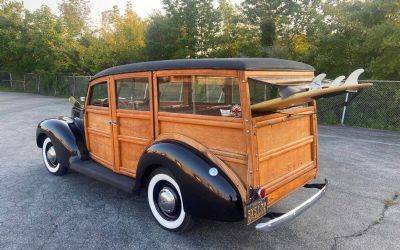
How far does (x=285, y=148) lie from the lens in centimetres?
337

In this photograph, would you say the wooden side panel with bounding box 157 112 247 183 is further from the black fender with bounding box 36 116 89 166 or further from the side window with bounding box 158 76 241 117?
the black fender with bounding box 36 116 89 166

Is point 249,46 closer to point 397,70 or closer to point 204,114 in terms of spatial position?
point 397,70

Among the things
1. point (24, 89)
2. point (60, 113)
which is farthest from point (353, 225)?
point (24, 89)

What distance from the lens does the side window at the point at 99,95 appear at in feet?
14.5

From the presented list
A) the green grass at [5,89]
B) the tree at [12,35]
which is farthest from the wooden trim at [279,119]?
the green grass at [5,89]

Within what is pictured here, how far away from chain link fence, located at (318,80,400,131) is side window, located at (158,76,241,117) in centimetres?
648

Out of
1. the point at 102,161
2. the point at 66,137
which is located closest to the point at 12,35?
the point at 66,137

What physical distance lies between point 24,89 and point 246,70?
84.9 ft

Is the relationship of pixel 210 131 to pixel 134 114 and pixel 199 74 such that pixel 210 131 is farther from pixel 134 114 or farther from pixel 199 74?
pixel 134 114

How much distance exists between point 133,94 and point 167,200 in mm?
1384

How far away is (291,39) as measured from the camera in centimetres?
1434

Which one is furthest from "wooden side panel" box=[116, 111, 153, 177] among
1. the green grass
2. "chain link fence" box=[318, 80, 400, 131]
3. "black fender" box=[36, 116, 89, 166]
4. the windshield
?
the green grass

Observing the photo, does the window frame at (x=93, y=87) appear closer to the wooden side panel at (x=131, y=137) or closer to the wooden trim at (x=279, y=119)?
the wooden side panel at (x=131, y=137)

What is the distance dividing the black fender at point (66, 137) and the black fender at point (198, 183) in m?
2.00
